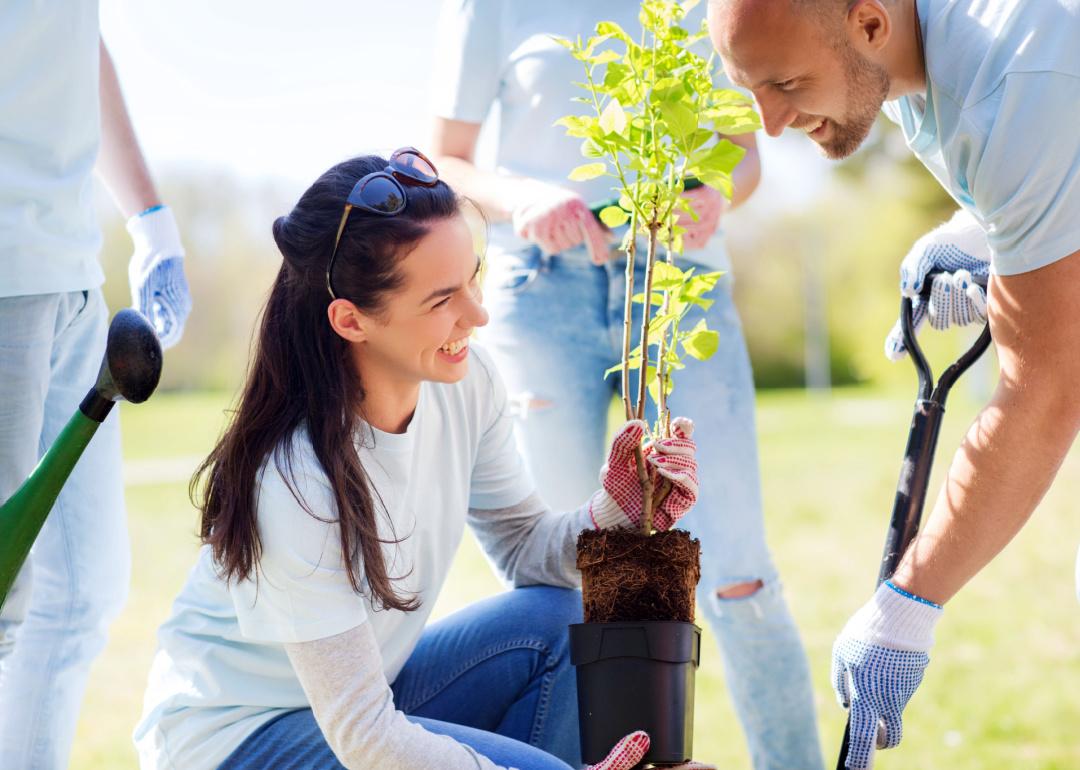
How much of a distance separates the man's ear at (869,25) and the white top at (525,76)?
0.48 m

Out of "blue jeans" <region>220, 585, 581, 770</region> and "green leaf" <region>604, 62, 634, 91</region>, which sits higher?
"green leaf" <region>604, 62, 634, 91</region>

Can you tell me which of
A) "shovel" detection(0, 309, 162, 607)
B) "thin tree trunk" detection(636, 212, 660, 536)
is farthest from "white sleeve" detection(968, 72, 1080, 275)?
"shovel" detection(0, 309, 162, 607)

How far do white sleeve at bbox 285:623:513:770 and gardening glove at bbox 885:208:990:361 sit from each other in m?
1.00

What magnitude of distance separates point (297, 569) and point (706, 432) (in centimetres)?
89

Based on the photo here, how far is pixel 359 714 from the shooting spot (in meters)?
1.52

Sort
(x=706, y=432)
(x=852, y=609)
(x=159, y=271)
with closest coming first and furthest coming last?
(x=706, y=432) < (x=159, y=271) < (x=852, y=609)

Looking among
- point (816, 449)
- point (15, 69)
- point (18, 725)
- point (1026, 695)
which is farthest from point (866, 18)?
point (816, 449)

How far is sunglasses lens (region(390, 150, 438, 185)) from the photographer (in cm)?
171

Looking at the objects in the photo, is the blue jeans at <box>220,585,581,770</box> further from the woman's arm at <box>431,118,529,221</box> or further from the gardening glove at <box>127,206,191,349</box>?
the gardening glove at <box>127,206,191,349</box>

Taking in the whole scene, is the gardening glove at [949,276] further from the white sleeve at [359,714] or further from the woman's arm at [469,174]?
the white sleeve at [359,714]

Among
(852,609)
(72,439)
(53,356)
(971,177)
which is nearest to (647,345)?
(971,177)

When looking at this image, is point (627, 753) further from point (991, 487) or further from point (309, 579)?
point (991, 487)

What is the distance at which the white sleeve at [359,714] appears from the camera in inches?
59.6

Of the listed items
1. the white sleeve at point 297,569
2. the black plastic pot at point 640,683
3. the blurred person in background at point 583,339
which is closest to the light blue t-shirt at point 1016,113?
the blurred person in background at point 583,339
